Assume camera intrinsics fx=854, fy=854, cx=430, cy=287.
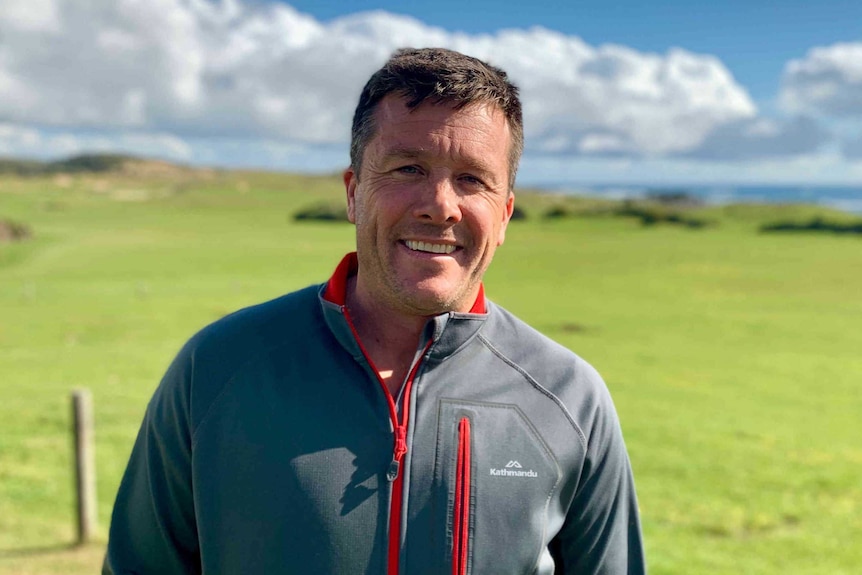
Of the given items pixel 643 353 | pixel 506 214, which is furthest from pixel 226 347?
pixel 643 353

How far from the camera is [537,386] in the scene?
2.52 meters

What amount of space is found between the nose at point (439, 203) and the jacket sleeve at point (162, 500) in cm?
82

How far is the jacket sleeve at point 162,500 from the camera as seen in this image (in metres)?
2.49

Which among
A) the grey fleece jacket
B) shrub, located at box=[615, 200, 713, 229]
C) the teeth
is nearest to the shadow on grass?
the grey fleece jacket

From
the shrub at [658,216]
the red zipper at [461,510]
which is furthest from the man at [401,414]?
the shrub at [658,216]

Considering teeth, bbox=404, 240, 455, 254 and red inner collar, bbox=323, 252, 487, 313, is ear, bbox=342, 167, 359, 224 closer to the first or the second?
red inner collar, bbox=323, 252, 487, 313

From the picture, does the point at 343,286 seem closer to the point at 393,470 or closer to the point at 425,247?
the point at 425,247

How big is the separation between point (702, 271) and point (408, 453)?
3741 cm

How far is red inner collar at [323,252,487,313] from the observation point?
2.58 meters

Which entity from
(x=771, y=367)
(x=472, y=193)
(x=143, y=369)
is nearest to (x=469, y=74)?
(x=472, y=193)

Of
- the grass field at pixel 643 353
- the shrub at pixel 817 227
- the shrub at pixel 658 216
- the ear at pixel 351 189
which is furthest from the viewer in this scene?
the shrub at pixel 658 216

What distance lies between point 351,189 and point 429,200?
15.1 inches

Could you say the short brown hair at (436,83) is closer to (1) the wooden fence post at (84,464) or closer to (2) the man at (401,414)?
(2) the man at (401,414)

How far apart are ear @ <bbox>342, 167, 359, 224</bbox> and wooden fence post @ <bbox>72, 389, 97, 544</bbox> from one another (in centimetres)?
569
